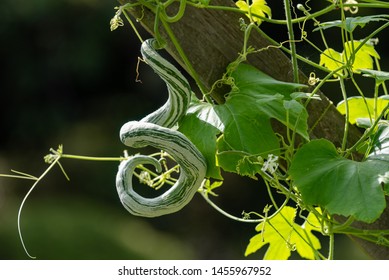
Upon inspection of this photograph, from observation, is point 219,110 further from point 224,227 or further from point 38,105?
point 38,105

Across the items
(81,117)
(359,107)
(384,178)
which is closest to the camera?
(384,178)

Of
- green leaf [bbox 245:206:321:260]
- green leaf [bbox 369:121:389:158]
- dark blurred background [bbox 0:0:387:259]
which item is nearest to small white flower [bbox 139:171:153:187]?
green leaf [bbox 245:206:321:260]

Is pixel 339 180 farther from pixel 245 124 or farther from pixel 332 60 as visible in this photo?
pixel 332 60

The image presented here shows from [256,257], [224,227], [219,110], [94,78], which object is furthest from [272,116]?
[94,78]

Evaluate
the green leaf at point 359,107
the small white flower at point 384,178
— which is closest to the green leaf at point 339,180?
the small white flower at point 384,178

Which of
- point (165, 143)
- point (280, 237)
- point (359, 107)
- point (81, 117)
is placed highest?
point (165, 143)

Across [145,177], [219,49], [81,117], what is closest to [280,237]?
[145,177]

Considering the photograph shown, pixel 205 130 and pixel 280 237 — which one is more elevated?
pixel 205 130
